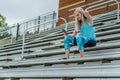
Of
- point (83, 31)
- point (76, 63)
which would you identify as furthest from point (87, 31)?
point (76, 63)

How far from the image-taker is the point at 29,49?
9508 mm

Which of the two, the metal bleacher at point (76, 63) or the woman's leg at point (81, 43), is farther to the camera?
the woman's leg at point (81, 43)

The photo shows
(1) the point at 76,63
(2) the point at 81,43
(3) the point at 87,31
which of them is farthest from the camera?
(1) the point at 76,63

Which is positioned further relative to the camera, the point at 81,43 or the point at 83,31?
the point at 83,31

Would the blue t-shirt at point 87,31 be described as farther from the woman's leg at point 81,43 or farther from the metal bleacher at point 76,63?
the metal bleacher at point 76,63

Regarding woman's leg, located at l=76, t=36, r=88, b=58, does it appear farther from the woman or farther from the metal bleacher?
the metal bleacher

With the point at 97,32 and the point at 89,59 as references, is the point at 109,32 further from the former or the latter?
the point at 89,59

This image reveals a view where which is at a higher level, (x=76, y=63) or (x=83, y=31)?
(x=83, y=31)

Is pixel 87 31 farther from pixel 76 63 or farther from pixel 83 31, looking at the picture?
pixel 76 63

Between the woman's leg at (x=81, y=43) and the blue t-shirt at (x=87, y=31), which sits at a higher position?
the blue t-shirt at (x=87, y=31)

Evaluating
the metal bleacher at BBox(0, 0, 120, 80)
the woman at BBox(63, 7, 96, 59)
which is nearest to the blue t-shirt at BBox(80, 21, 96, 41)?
the woman at BBox(63, 7, 96, 59)

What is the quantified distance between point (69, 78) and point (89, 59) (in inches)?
22.8

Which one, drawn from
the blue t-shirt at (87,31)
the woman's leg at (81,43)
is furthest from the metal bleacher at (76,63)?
the blue t-shirt at (87,31)

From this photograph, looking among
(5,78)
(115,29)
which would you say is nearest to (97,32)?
(115,29)
